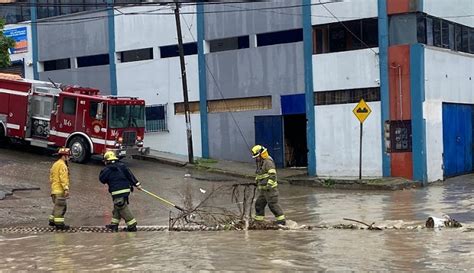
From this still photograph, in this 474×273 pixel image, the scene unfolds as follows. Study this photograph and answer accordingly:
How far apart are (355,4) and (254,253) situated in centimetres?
1704

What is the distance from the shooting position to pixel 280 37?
28.0 meters

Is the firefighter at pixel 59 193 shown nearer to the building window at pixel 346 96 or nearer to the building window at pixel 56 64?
the building window at pixel 346 96

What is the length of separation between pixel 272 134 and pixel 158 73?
274 inches

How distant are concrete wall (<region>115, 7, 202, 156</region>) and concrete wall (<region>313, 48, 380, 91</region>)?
269 inches

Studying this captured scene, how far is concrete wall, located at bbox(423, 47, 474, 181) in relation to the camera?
23.7 meters

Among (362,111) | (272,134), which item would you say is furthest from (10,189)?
(272,134)

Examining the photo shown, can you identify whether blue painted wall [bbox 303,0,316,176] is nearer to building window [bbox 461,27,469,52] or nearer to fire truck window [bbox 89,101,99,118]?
building window [bbox 461,27,469,52]

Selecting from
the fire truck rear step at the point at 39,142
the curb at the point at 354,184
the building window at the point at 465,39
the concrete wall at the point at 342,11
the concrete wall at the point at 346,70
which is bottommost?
the curb at the point at 354,184

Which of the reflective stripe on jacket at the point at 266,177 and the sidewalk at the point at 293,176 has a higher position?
the reflective stripe on jacket at the point at 266,177

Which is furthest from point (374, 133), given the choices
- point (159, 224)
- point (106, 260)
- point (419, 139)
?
point (106, 260)

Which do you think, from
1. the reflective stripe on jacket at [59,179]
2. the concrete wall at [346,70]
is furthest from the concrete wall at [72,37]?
the reflective stripe on jacket at [59,179]

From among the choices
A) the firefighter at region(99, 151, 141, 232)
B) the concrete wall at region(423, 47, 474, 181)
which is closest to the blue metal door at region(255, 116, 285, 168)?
the concrete wall at region(423, 47, 474, 181)

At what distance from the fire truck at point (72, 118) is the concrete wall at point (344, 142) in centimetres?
707

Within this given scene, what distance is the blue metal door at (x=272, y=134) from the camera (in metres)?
27.8
